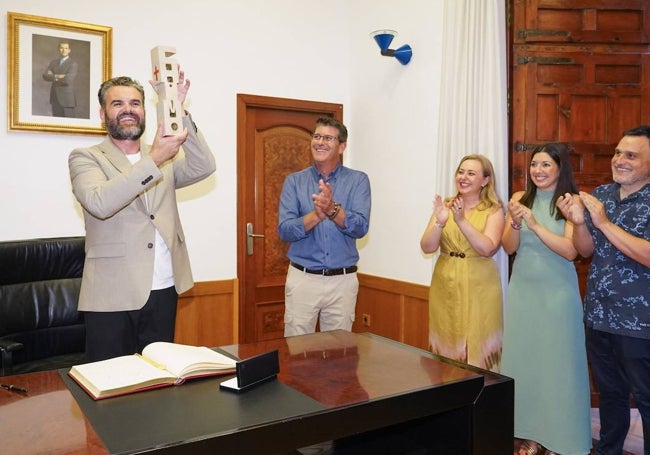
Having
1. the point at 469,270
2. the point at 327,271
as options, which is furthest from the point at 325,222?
the point at 469,270

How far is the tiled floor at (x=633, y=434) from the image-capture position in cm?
266

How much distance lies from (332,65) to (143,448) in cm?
380

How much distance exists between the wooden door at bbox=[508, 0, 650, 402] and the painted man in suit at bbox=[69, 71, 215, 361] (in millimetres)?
1978

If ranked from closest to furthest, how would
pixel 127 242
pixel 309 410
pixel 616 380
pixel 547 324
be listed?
pixel 309 410
pixel 127 242
pixel 616 380
pixel 547 324

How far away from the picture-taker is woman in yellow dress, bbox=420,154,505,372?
2.67 meters

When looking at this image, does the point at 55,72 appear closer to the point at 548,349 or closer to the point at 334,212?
the point at 334,212

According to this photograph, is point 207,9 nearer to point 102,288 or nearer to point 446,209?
point 446,209

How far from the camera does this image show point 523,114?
3131mm

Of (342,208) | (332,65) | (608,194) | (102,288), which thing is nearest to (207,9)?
(332,65)

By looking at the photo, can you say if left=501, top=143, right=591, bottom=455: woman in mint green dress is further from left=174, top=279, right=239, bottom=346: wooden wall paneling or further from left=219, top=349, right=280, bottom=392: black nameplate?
left=174, top=279, right=239, bottom=346: wooden wall paneling

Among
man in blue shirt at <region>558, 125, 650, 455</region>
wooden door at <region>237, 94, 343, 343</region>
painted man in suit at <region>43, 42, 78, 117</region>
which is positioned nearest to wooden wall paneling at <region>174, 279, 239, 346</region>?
wooden door at <region>237, 94, 343, 343</region>

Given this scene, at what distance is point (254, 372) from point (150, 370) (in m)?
0.26

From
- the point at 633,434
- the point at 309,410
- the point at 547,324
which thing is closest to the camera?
the point at 309,410

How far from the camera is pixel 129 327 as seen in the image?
200 cm
